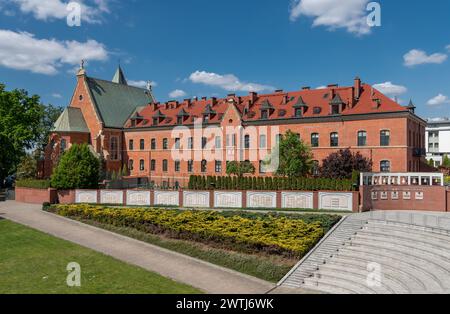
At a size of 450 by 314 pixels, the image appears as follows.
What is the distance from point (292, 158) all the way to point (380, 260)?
1920 centimetres

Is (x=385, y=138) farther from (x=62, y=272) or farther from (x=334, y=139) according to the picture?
(x=62, y=272)

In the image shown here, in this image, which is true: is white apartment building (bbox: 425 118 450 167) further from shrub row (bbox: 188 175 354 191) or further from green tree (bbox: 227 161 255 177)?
shrub row (bbox: 188 175 354 191)

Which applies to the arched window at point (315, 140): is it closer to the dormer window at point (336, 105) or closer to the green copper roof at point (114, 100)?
the dormer window at point (336, 105)

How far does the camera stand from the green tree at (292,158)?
114 feet

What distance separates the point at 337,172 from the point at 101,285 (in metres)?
22.8

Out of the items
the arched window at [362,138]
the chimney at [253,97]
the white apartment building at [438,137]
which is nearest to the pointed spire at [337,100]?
the arched window at [362,138]

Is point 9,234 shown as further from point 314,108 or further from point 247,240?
point 314,108

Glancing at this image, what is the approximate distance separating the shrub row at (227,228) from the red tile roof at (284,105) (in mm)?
21086

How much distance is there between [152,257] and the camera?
18.7 meters

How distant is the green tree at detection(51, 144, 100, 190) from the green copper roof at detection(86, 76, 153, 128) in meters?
20.0

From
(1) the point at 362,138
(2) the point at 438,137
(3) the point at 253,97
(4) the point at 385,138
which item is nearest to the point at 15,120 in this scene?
(3) the point at 253,97

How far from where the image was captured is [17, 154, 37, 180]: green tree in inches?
2093

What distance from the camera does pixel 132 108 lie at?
59656 mm
